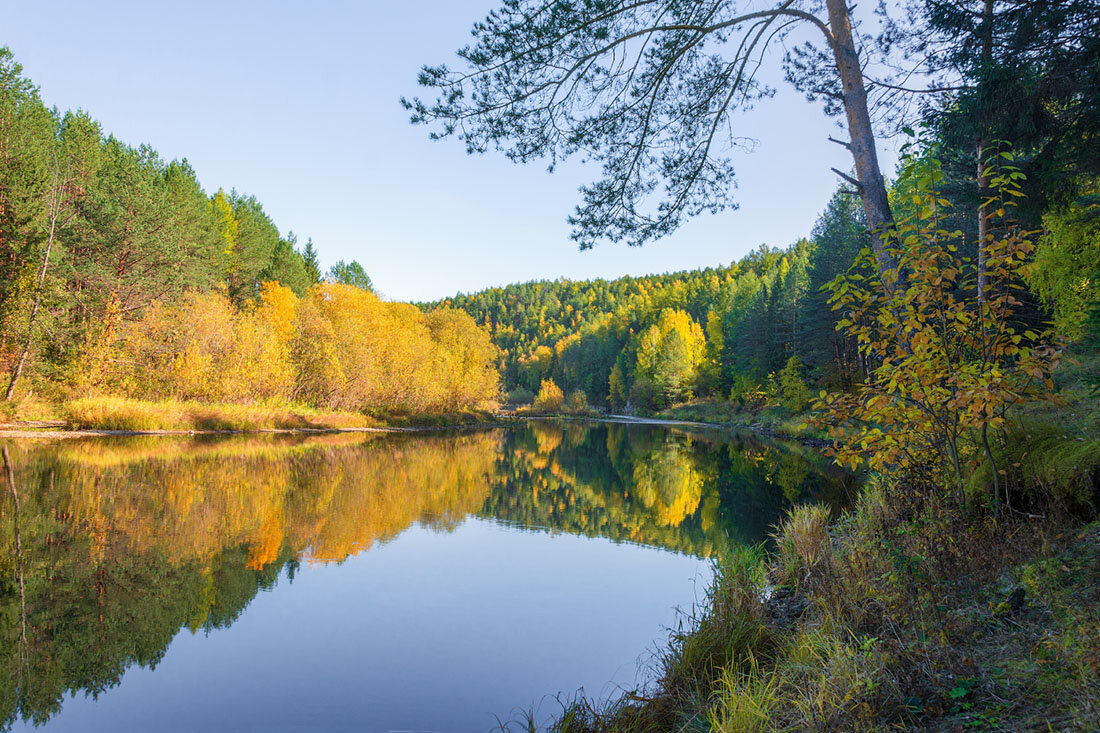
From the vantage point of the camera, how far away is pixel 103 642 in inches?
206

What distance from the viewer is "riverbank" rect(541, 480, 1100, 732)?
→ 2.88 metres

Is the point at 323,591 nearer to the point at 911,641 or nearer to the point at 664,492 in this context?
the point at 911,641

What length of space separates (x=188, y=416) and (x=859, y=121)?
2784cm

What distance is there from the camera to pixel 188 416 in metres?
25.5

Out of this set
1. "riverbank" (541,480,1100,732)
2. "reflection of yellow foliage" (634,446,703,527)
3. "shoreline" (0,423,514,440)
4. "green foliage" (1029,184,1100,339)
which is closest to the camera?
"riverbank" (541,480,1100,732)

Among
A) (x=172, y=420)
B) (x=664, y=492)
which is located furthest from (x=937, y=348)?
(x=172, y=420)

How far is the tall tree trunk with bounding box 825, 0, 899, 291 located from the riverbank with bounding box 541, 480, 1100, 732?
9.47ft

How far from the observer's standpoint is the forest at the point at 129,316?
22859 mm

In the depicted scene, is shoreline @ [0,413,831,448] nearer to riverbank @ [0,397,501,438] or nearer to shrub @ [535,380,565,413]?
riverbank @ [0,397,501,438]

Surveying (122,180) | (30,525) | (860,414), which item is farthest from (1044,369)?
(122,180)

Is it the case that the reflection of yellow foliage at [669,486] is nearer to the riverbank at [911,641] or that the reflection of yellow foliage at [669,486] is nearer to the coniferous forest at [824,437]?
the coniferous forest at [824,437]

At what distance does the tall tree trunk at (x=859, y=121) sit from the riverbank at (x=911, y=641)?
9.47 ft

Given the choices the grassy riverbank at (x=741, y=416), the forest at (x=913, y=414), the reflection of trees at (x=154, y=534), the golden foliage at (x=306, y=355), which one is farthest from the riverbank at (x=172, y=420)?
the grassy riverbank at (x=741, y=416)

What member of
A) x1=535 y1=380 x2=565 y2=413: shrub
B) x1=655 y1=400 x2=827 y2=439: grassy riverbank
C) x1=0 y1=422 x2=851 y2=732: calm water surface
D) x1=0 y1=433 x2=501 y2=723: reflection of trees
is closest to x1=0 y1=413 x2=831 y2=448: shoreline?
x1=655 y1=400 x2=827 y2=439: grassy riverbank
